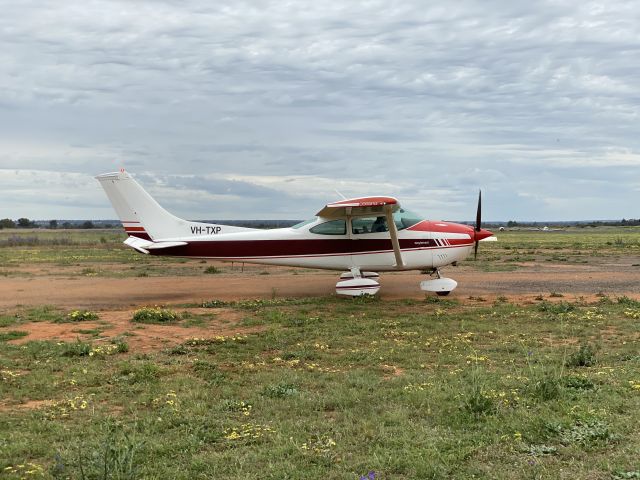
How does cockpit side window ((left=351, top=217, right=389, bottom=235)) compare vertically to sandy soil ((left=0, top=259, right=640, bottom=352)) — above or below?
above

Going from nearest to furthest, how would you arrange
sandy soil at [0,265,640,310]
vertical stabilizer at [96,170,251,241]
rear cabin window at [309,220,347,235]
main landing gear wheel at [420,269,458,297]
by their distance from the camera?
main landing gear wheel at [420,269,458,297]
rear cabin window at [309,220,347,235]
sandy soil at [0,265,640,310]
vertical stabilizer at [96,170,251,241]

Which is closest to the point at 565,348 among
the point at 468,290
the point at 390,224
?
the point at 390,224

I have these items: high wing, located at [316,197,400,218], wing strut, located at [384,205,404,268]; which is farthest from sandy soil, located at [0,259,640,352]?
high wing, located at [316,197,400,218]

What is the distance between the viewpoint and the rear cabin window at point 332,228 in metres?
16.7

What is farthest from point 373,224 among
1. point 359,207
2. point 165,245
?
point 165,245

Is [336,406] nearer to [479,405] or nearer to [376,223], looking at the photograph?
[479,405]

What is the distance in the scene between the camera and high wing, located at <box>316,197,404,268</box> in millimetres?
14844

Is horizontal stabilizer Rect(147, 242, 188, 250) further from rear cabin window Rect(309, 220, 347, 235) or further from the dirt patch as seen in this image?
rear cabin window Rect(309, 220, 347, 235)

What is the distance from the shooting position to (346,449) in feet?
16.2

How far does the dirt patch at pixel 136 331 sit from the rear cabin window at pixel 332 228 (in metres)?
4.53

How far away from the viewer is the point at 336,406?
20.6 feet

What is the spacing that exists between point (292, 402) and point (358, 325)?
18.0 ft

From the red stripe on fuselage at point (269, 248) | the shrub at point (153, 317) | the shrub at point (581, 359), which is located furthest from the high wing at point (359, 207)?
the shrub at point (581, 359)

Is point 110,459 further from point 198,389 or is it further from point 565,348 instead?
point 565,348
